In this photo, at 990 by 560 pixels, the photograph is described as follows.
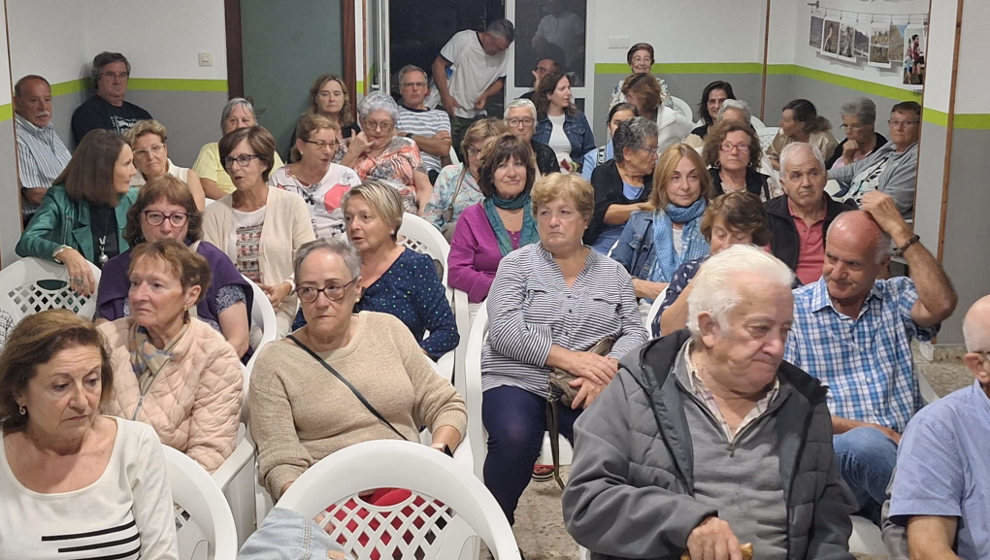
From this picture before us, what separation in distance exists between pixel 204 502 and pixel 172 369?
0.63 meters

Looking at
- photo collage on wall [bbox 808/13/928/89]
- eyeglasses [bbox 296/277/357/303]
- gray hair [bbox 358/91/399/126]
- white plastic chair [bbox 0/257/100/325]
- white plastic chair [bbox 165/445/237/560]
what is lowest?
white plastic chair [bbox 165/445/237/560]

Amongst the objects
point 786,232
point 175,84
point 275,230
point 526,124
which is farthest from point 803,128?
point 175,84

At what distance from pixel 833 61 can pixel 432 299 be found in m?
6.10

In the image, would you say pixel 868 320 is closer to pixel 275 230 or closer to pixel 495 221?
pixel 495 221

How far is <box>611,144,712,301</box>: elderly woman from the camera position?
4.40 m

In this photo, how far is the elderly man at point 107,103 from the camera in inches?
286

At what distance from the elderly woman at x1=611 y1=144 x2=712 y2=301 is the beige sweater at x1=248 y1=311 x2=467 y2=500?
1.52 meters

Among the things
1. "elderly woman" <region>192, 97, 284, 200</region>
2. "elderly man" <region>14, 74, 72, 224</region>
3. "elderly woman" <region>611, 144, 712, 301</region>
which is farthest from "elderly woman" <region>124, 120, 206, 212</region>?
"elderly woman" <region>611, 144, 712, 301</region>

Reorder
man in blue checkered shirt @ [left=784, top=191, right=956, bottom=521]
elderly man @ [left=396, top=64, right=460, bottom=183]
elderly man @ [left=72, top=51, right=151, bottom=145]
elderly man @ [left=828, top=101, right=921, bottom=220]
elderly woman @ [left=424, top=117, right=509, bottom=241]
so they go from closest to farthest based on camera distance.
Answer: man in blue checkered shirt @ [left=784, top=191, right=956, bottom=521], elderly woman @ [left=424, top=117, right=509, bottom=241], elderly man @ [left=828, top=101, right=921, bottom=220], elderly man @ [left=396, top=64, right=460, bottom=183], elderly man @ [left=72, top=51, right=151, bottom=145]

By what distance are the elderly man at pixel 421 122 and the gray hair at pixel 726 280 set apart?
4402mm

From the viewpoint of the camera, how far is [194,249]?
378 centimetres

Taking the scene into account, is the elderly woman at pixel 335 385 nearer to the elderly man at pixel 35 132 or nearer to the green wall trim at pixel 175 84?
the elderly man at pixel 35 132

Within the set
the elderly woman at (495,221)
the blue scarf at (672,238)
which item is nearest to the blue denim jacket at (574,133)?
the elderly woman at (495,221)

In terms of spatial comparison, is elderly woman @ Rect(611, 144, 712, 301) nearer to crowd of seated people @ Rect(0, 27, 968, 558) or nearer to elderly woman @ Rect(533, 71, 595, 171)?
crowd of seated people @ Rect(0, 27, 968, 558)
